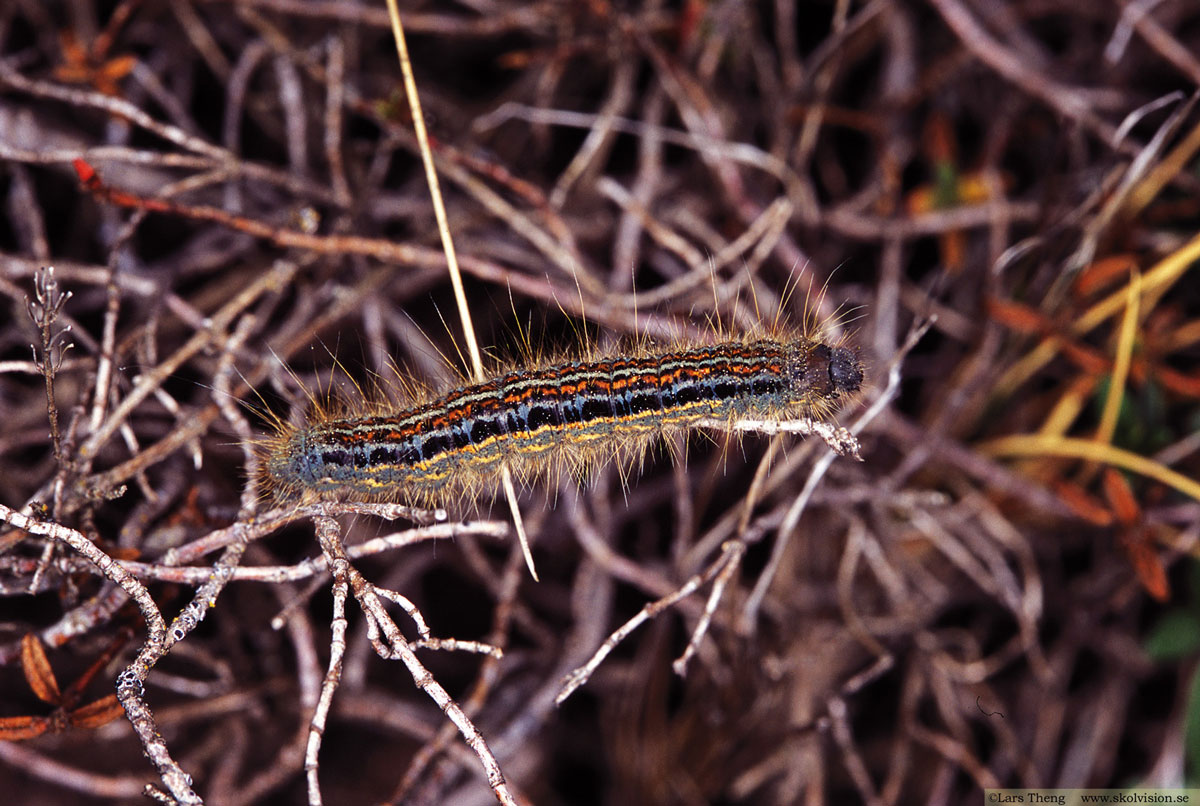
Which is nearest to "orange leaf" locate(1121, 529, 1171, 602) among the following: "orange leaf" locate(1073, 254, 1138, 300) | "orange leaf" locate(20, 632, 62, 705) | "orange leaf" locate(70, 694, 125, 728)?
"orange leaf" locate(1073, 254, 1138, 300)

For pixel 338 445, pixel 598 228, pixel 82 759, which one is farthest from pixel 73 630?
pixel 598 228

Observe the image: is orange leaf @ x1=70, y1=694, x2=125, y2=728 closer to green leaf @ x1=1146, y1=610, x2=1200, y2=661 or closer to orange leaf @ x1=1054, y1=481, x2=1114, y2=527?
orange leaf @ x1=1054, y1=481, x2=1114, y2=527

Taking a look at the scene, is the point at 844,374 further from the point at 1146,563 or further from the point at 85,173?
the point at 85,173

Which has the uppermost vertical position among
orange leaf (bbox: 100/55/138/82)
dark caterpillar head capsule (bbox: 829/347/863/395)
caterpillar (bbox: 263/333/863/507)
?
orange leaf (bbox: 100/55/138/82)

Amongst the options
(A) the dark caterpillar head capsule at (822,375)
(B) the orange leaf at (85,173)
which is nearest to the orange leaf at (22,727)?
(B) the orange leaf at (85,173)

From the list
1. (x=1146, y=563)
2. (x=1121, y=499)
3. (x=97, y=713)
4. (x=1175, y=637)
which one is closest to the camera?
(x=97, y=713)

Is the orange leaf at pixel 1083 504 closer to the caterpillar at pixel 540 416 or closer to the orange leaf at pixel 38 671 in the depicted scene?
the caterpillar at pixel 540 416

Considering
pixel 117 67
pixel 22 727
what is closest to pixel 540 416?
pixel 22 727
